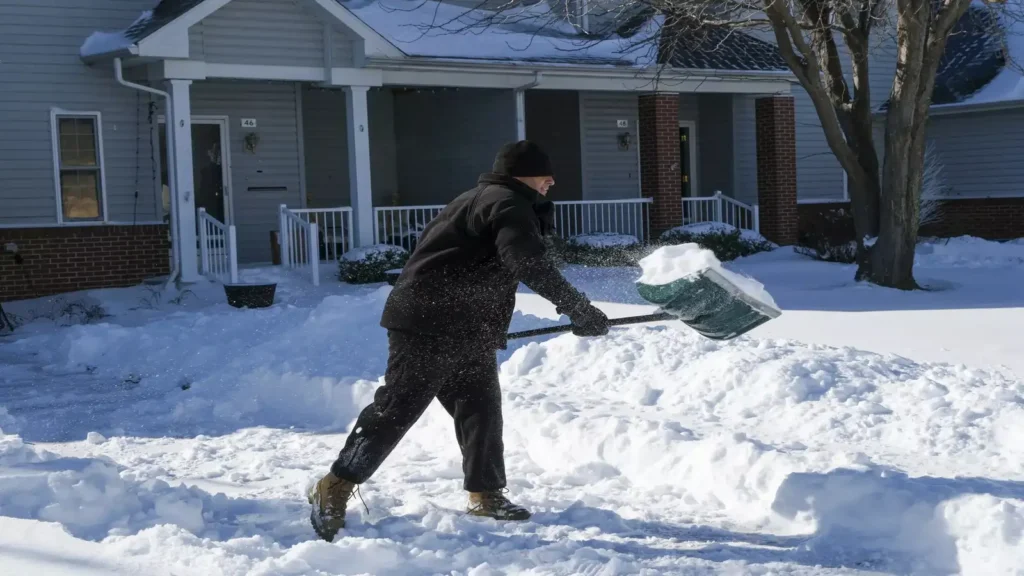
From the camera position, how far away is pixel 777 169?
71.6 feet

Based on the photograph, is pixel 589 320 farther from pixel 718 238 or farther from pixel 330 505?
pixel 718 238

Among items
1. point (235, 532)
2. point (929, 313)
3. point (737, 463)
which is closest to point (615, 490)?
point (737, 463)

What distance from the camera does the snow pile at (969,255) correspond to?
61.0ft

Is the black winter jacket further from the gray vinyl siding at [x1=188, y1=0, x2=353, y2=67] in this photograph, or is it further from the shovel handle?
the gray vinyl siding at [x1=188, y1=0, x2=353, y2=67]

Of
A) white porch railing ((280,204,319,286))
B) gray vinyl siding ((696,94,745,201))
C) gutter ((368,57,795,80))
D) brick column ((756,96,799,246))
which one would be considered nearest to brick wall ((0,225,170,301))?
white porch railing ((280,204,319,286))

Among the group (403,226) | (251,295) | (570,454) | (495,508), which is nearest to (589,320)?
(495,508)

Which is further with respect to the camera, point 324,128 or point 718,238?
point 324,128

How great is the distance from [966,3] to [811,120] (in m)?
10.8

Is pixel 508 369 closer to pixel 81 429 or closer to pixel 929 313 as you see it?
pixel 81 429

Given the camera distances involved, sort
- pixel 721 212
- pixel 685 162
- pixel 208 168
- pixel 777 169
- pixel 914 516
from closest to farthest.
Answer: pixel 914 516 < pixel 208 168 < pixel 721 212 < pixel 777 169 < pixel 685 162

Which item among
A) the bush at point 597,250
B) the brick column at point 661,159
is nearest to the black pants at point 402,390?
the bush at point 597,250

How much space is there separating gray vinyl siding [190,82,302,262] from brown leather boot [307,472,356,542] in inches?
545

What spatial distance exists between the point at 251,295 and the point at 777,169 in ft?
36.0

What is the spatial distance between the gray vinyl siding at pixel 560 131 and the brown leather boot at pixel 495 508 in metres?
16.4
